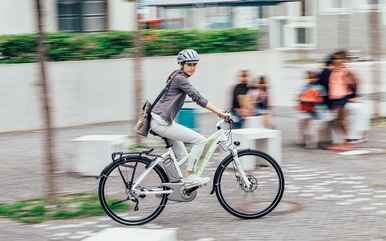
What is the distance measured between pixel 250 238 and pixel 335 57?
5.84 m

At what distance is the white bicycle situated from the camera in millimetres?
8047

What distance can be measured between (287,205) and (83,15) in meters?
12.3

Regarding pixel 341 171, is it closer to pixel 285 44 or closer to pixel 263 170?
pixel 263 170

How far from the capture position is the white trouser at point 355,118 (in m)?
12.8

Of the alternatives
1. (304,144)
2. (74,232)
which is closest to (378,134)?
(304,144)

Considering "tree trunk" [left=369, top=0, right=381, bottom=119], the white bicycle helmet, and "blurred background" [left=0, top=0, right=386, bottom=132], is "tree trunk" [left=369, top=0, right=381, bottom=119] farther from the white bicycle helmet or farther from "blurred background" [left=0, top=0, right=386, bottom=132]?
the white bicycle helmet

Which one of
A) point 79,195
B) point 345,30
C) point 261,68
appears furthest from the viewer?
point 345,30

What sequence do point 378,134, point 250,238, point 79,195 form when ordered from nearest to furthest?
point 250,238 < point 79,195 < point 378,134

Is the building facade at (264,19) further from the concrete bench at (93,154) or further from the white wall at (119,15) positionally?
the concrete bench at (93,154)

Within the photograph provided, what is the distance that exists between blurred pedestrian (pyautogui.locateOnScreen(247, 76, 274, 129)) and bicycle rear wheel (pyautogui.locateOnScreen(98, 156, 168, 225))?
16.5 ft

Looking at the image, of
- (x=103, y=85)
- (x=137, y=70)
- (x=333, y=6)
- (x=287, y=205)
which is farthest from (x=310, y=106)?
(x=333, y=6)

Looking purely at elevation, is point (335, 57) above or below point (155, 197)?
above

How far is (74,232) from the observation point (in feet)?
25.7

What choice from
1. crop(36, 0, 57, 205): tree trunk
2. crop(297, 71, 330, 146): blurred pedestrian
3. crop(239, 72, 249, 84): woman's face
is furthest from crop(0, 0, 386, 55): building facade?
crop(36, 0, 57, 205): tree trunk
